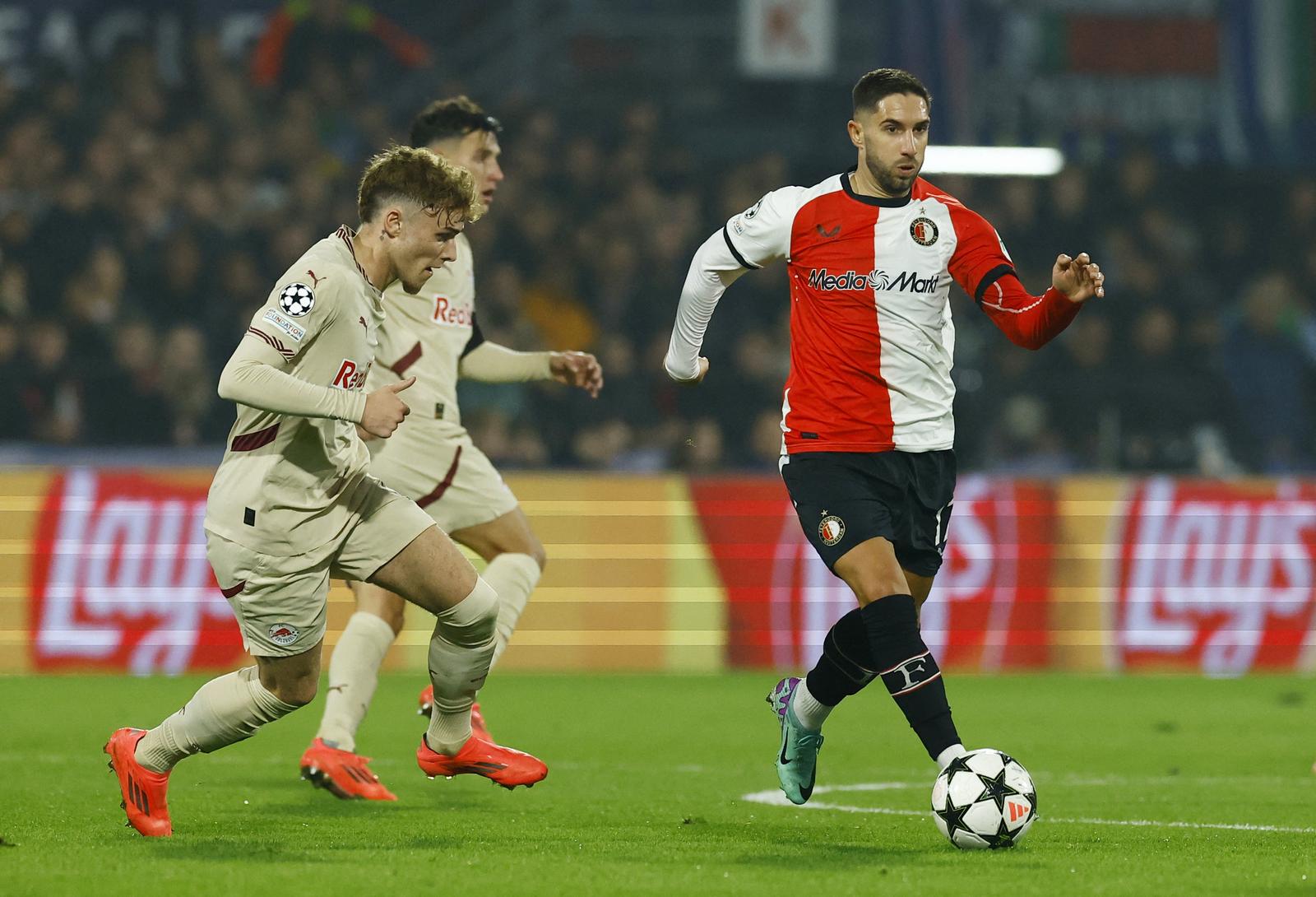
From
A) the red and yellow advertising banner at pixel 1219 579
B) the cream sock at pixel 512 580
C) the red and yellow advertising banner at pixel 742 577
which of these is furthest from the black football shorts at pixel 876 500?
the red and yellow advertising banner at pixel 1219 579

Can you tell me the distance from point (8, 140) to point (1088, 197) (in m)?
8.60

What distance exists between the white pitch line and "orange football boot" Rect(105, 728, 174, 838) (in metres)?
2.09

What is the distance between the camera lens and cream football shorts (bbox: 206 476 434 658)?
18.4ft

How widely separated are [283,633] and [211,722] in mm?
325

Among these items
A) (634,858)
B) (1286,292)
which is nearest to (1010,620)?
(1286,292)

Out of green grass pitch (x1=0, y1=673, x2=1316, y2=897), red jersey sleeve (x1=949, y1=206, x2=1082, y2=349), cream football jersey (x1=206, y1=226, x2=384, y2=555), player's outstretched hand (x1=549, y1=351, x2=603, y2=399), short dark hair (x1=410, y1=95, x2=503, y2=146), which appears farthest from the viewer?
short dark hair (x1=410, y1=95, x2=503, y2=146)

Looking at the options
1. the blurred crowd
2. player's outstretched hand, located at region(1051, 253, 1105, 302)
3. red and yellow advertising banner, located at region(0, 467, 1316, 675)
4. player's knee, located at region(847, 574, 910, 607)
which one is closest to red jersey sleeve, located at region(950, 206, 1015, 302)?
player's outstretched hand, located at region(1051, 253, 1105, 302)

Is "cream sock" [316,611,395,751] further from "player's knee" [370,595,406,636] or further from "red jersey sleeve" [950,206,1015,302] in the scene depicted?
"red jersey sleeve" [950,206,1015,302]

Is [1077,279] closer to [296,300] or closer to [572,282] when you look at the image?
[296,300]

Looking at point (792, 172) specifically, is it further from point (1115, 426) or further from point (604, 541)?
point (604, 541)

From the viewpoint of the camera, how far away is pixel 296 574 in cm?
564

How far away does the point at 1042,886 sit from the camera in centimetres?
484

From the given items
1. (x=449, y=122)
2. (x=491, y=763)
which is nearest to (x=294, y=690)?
(x=491, y=763)

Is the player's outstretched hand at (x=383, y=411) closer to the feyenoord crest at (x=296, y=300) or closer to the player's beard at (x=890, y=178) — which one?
the feyenoord crest at (x=296, y=300)
